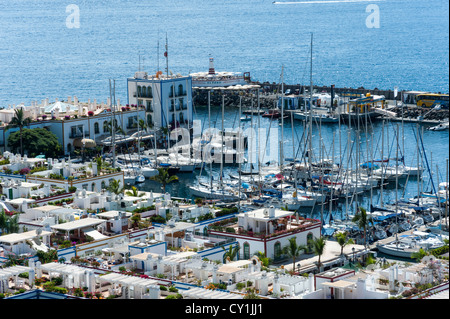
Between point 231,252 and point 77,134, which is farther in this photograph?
point 77,134

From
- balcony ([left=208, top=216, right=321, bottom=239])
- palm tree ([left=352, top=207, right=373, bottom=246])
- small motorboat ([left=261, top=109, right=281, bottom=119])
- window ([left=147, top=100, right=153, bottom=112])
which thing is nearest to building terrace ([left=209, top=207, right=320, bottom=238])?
balcony ([left=208, top=216, right=321, bottom=239])

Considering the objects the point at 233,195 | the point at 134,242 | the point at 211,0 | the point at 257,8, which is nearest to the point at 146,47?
the point at 211,0

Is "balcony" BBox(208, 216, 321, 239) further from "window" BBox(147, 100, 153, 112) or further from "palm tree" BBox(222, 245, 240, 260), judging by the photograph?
"window" BBox(147, 100, 153, 112)

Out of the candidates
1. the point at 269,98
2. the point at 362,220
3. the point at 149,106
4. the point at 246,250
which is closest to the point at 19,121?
the point at 149,106

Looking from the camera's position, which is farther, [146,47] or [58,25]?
[146,47]

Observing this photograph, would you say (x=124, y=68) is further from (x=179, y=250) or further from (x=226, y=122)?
(x=179, y=250)

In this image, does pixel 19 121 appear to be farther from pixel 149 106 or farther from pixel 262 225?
pixel 262 225

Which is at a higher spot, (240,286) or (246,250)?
(240,286)
